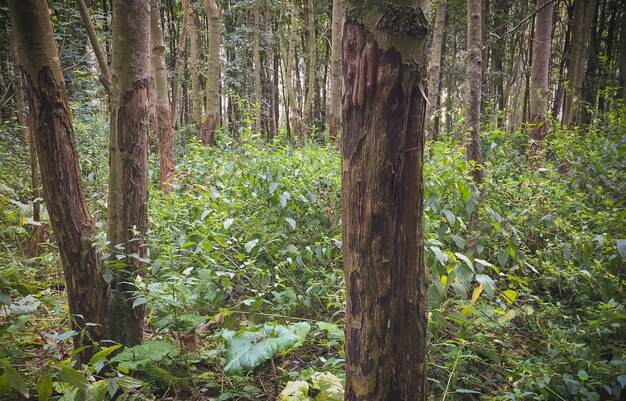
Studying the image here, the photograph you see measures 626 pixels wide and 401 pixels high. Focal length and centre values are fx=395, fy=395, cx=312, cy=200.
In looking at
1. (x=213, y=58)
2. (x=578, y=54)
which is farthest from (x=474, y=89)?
(x=578, y=54)

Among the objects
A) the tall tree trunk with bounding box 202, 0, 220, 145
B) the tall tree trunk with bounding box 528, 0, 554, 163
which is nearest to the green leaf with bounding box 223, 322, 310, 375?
the tall tree trunk with bounding box 528, 0, 554, 163

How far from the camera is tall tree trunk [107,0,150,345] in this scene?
2.73 m

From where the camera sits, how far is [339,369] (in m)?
2.52

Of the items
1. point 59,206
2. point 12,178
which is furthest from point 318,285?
point 12,178

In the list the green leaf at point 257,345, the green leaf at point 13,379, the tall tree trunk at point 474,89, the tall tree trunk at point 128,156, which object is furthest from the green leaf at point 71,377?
the tall tree trunk at point 474,89

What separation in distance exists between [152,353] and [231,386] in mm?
560

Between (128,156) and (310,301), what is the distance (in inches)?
70.3

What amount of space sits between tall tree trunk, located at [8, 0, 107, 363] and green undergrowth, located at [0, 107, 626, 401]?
0.74 feet

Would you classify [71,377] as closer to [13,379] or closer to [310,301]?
[13,379]

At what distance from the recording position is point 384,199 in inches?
59.3

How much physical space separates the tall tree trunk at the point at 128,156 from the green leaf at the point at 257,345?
0.94 meters

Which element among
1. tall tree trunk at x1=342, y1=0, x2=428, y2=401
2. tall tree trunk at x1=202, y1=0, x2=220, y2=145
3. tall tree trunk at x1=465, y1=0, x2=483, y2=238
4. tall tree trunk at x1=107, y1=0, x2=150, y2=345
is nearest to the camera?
tall tree trunk at x1=342, y1=0, x2=428, y2=401

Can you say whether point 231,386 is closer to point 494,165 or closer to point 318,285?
point 318,285

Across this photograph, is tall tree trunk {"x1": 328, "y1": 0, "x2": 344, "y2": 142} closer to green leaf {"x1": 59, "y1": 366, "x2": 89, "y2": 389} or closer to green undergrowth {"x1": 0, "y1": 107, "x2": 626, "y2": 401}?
green undergrowth {"x1": 0, "y1": 107, "x2": 626, "y2": 401}
